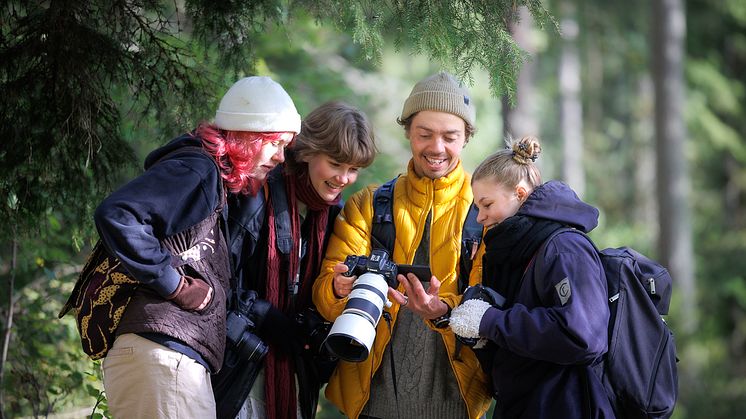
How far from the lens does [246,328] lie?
3781 millimetres

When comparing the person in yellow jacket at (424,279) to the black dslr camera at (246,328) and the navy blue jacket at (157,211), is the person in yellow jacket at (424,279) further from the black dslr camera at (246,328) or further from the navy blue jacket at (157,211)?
the navy blue jacket at (157,211)

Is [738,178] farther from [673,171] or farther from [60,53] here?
[60,53]

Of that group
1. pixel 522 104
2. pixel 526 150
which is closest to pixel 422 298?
pixel 526 150

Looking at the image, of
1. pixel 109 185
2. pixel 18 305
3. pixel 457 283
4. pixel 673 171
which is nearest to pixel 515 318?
pixel 457 283

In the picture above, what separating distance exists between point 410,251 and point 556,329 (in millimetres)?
966

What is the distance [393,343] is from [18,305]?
130 inches

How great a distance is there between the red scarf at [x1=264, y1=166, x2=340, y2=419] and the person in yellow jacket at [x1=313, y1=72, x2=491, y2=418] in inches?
3.7

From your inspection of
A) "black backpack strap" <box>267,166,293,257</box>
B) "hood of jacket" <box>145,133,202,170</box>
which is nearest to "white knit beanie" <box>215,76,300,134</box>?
"hood of jacket" <box>145,133,202,170</box>

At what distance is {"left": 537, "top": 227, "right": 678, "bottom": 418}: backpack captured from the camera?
3.39 metres

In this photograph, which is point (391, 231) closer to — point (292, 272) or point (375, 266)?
point (375, 266)

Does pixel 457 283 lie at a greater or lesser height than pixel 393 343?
greater

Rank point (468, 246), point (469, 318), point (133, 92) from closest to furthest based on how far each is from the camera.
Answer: point (469, 318) < point (468, 246) < point (133, 92)

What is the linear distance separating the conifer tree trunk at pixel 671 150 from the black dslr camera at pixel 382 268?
13.2 m

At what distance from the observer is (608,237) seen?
2170 cm
